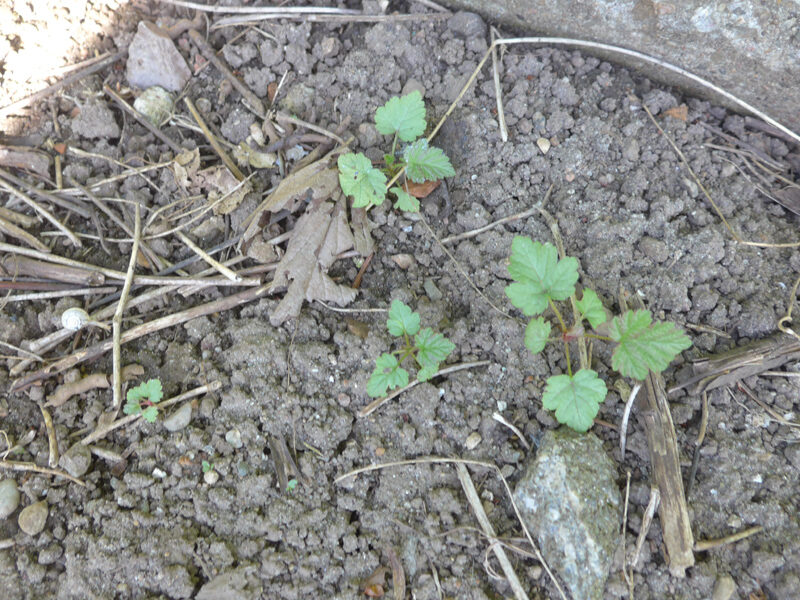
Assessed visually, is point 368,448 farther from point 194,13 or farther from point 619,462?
→ point 194,13

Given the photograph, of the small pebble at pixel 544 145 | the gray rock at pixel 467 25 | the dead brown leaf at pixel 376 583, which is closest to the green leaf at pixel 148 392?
the dead brown leaf at pixel 376 583

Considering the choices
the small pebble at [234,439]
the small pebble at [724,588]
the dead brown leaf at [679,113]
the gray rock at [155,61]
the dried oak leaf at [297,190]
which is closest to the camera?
the small pebble at [724,588]

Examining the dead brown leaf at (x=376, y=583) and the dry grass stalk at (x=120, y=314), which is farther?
the dry grass stalk at (x=120, y=314)

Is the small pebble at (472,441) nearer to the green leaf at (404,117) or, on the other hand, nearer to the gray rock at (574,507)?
the gray rock at (574,507)

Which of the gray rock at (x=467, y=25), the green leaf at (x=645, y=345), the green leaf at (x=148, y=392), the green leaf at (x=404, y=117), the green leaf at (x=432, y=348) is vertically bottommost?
the green leaf at (x=148, y=392)

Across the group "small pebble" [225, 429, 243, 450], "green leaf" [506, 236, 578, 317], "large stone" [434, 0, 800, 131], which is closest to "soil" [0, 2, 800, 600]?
"small pebble" [225, 429, 243, 450]

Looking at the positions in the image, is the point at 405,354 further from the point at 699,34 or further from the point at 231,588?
the point at 699,34

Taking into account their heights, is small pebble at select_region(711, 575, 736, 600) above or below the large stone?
below

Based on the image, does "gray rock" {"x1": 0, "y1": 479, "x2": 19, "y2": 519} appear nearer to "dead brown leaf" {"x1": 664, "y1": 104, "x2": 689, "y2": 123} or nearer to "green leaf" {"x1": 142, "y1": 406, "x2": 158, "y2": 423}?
"green leaf" {"x1": 142, "y1": 406, "x2": 158, "y2": 423}
